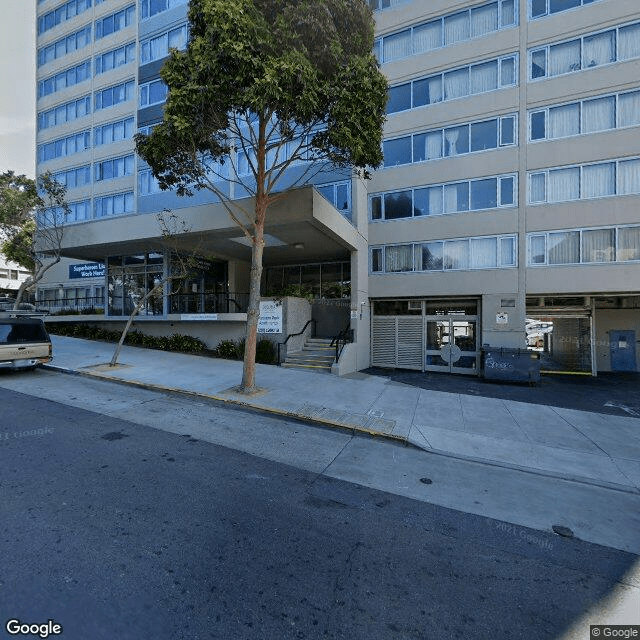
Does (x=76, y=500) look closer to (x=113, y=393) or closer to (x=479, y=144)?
(x=113, y=393)

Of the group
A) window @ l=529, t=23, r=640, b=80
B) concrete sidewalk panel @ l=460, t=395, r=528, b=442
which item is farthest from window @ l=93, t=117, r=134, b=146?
concrete sidewalk panel @ l=460, t=395, r=528, b=442

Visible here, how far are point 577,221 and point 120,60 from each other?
1160 inches

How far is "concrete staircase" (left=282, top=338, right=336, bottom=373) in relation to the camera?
13133mm

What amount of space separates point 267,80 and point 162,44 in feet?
59.2

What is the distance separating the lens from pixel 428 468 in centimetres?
557

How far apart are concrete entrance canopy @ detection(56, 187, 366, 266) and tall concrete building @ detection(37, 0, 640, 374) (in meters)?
0.11

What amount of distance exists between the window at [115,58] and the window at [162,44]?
175 inches

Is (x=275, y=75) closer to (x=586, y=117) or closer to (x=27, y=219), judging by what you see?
(x=586, y=117)

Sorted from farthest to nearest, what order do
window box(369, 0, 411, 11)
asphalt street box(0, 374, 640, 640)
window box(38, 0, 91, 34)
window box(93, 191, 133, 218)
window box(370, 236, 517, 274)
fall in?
window box(38, 0, 91, 34)
window box(93, 191, 133, 218)
window box(369, 0, 411, 11)
window box(370, 236, 517, 274)
asphalt street box(0, 374, 640, 640)

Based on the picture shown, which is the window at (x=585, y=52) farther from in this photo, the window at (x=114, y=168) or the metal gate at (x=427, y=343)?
the window at (x=114, y=168)

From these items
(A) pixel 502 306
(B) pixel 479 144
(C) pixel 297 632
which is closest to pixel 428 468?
(C) pixel 297 632

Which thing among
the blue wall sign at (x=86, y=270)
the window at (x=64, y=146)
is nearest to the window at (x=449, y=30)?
the window at (x=64, y=146)

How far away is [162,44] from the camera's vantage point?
64.8 feet

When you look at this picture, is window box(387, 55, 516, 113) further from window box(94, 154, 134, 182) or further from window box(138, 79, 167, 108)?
window box(94, 154, 134, 182)
